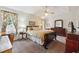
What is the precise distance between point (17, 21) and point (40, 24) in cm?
→ 46

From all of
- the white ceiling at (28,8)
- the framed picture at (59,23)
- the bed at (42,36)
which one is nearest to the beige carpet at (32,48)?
the bed at (42,36)

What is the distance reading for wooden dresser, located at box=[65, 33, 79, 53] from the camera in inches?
70.5

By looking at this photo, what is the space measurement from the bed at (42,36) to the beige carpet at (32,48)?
10 centimetres

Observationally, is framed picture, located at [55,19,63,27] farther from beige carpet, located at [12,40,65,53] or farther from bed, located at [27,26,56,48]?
beige carpet, located at [12,40,65,53]

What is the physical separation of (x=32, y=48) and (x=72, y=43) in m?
0.86

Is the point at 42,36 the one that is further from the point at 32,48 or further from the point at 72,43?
the point at 72,43

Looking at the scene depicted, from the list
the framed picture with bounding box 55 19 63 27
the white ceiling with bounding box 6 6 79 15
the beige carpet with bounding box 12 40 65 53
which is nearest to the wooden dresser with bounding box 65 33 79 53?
the beige carpet with bounding box 12 40 65 53

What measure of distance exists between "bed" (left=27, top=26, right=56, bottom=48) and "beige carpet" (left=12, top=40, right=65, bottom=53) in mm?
98

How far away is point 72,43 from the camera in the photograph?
1904 millimetres
